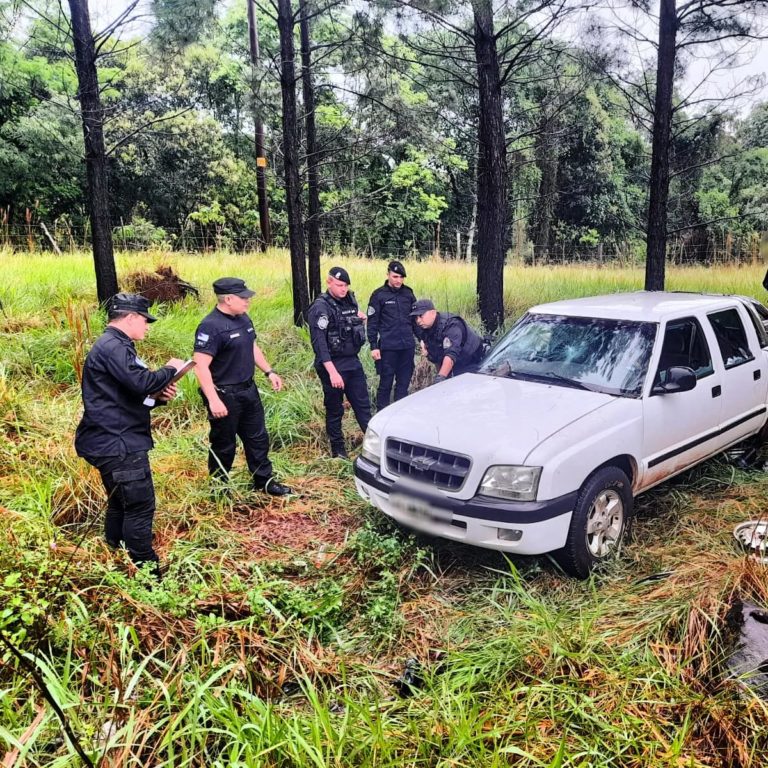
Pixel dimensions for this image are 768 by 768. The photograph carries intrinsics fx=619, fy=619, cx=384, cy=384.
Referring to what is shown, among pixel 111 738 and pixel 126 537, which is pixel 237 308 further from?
pixel 111 738

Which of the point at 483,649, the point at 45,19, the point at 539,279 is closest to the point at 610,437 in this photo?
the point at 483,649

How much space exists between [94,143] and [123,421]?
215 inches

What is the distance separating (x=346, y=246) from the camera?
21.4 meters

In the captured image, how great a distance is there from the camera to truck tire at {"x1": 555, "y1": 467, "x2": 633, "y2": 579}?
3619mm

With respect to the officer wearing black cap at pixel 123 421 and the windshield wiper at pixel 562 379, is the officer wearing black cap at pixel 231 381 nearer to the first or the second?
the officer wearing black cap at pixel 123 421

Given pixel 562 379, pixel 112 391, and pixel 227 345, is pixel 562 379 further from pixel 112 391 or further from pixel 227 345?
pixel 112 391

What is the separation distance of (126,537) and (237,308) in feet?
6.11

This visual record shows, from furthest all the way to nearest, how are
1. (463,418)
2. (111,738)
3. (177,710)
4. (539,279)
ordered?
(539,279) → (463,418) → (177,710) → (111,738)

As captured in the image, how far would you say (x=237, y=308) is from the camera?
187 inches

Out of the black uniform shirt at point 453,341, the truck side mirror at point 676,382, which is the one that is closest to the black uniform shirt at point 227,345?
the black uniform shirt at point 453,341

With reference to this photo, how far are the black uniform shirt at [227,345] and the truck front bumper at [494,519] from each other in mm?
1774

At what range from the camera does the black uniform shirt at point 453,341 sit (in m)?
5.86

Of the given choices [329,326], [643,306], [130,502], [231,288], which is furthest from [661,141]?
[130,502]

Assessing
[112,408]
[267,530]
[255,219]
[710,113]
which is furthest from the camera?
[255,219]
